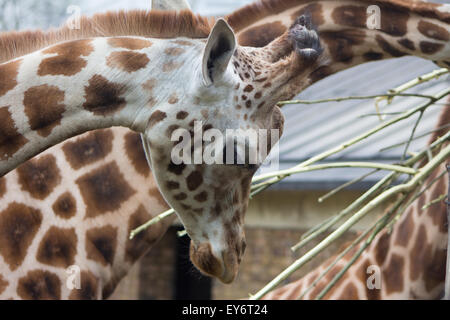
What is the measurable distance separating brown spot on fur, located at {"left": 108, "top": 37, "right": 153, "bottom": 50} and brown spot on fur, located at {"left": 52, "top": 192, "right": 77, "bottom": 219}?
40.0 inches

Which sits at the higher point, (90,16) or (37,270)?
(90,16)

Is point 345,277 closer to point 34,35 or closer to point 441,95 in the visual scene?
point 441,95

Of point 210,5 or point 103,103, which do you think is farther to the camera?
point 210,5

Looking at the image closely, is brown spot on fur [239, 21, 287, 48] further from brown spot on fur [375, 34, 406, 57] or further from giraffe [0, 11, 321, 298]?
giraffe [0, 11, 321, 298]

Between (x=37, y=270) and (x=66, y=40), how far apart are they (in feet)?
3.44

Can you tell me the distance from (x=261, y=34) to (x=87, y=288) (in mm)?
1161

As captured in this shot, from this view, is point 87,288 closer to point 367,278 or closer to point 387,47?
point 367,278

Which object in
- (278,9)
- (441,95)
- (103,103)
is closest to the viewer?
(103,103)

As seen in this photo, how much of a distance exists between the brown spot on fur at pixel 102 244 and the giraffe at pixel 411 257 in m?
0.95

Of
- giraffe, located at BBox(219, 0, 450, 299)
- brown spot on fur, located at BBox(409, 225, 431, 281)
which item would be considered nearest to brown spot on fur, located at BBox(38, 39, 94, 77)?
giraffe, located at BBox(219, 0, 450, 299)

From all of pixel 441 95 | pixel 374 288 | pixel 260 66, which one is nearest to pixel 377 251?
pixel 374 288

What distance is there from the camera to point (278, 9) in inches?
104

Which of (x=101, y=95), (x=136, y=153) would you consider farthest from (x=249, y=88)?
(x=136, y=153)

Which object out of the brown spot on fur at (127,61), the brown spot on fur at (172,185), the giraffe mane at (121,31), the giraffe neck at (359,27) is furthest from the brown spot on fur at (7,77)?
the giraffe neck at (359,27)
